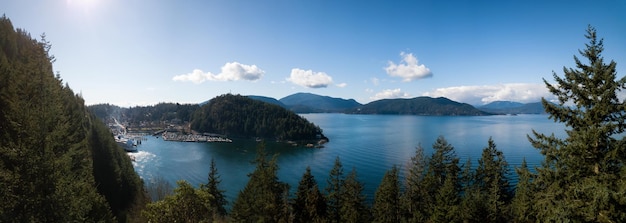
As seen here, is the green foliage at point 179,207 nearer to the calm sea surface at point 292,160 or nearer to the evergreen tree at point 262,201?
the evergreen tree at point 262,201

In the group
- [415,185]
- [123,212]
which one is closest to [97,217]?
[123,212]

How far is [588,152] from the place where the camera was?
985 cm

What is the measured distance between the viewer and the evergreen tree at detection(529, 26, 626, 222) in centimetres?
927

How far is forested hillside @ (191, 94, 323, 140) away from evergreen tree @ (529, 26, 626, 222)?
125 meters

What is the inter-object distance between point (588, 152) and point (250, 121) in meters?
158

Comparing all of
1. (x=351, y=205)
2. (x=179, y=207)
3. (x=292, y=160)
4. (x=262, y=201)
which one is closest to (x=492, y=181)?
(x=351, y=205)

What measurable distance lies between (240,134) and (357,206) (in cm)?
13270

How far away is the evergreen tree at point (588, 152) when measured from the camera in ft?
30.4

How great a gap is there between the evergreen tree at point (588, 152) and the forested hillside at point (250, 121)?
12451 cm

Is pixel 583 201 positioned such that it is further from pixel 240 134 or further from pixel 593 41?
pixel 240 134

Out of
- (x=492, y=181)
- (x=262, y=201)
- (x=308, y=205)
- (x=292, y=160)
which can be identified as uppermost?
(x=262, y=201)

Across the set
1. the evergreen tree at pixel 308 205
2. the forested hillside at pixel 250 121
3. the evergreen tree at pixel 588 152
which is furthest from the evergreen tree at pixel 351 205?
the forested hillside at pixel 250 121

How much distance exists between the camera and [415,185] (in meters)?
34.1

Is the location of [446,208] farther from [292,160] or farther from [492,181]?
[292,160]
